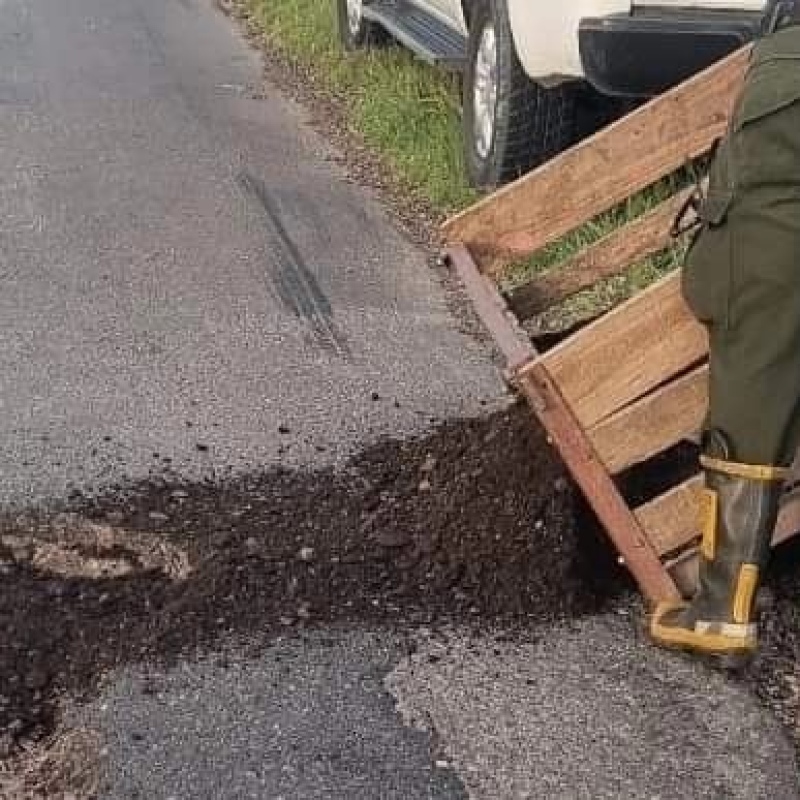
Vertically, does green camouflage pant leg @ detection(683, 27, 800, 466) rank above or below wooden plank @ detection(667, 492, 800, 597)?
above

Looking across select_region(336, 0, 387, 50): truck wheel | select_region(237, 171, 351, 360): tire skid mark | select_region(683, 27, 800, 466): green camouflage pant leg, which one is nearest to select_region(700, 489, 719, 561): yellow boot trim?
select_region(683, 27, 800, 466): green camouflage pant leg

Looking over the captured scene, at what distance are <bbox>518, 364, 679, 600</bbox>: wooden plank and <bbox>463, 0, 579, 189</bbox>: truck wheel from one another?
2942 millimetres

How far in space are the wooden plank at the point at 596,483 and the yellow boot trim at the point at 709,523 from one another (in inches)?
8.0

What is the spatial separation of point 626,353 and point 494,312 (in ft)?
1.73

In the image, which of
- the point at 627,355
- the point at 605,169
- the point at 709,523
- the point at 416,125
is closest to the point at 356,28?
the point at 416,125

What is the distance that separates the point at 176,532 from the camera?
3773mm

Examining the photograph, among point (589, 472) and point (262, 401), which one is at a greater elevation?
point (589, 472)

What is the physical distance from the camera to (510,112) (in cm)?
610

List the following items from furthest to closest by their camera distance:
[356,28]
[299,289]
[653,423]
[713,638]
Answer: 1. [356,28]
2. [299,289]
3. [653,423]
4. [713,638]

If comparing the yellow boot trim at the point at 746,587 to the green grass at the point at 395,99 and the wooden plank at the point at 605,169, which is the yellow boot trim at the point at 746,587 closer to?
the wooden plank at the point at 605,169

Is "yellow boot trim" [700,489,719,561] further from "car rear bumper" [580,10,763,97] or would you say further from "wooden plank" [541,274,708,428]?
"car rear bumper" [580,10,763,97]

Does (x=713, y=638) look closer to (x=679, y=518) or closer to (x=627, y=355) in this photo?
(x=679, y=518)

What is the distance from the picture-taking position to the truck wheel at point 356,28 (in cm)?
888

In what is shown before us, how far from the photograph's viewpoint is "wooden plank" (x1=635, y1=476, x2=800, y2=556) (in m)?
3.29
